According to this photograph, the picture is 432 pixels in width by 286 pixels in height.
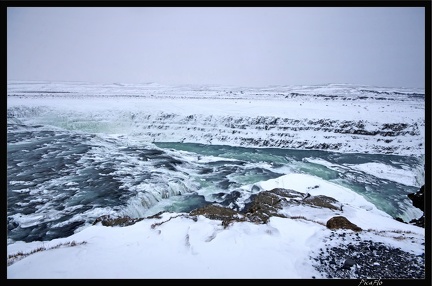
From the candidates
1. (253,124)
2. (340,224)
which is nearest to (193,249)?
(340,224)

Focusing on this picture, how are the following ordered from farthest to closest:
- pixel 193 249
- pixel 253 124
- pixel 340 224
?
pixel 253 124, pixel 340 224, pixel 193 249

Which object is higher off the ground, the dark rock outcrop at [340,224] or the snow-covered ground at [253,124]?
the snow-covered ground at [253,124]

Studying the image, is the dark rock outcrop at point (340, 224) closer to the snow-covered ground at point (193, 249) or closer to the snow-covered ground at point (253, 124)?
the snow-covered ground at point (193, 249)

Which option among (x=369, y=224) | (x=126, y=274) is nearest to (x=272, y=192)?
(x=369, y=224)

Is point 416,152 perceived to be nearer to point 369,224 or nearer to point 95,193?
point 369,224

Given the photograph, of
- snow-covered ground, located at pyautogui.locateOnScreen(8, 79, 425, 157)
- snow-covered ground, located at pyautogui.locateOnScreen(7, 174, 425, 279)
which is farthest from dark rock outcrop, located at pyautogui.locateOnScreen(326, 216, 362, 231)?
snow-covered ground, located at pyautogui.locateOnScreen(8, 79, 425, 157)

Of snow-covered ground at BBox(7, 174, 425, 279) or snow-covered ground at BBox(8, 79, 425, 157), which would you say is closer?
snow-covered ground at BBox(7, 174, 425, 279)

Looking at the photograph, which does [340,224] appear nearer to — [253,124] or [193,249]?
[193,249]

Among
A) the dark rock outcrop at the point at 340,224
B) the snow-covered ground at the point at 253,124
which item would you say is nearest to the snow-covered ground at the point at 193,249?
the dark rock outcrop at the point at 340,224

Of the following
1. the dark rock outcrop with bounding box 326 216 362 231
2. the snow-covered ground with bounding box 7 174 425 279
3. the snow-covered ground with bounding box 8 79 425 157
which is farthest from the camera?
the snow-covered ground with bounding box 8 79 425 157

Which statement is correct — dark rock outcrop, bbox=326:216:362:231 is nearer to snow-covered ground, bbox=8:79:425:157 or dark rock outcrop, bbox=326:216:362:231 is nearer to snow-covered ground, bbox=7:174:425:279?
snow-covered ground, bbox=7:174:425:279

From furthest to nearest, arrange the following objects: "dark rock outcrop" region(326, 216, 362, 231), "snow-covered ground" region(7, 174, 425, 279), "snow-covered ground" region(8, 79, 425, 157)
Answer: "snow-covered ground" region(8, 79, 425, 157) → "dark rock outcrop" region(326, 216, 362, 231) → "snow-covered ground" region(7, 174, 425, 279)

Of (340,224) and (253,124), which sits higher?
(253,124)
